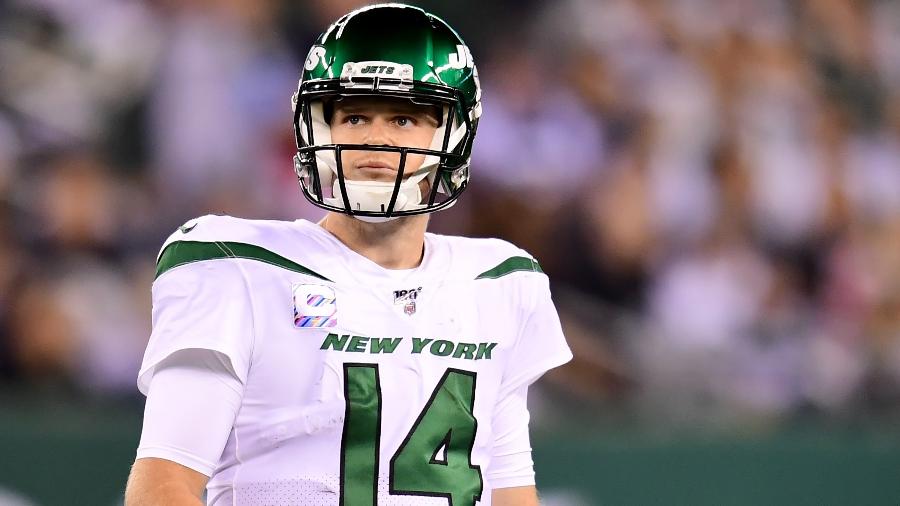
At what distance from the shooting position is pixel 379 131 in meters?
2.22

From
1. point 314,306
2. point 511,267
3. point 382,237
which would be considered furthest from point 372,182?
point 511,267

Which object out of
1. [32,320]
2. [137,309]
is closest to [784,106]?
[137,309]

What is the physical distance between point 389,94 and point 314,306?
39 cm

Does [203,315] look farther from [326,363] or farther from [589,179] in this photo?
[589,179]

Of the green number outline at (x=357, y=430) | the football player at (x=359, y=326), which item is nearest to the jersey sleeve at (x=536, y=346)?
the football player at (x=359, y=326)

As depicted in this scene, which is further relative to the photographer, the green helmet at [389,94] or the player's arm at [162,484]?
the green helmet at [389,94]

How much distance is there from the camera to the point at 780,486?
14.8 ft

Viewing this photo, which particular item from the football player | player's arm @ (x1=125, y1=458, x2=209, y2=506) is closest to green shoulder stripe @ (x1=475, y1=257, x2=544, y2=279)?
the football player

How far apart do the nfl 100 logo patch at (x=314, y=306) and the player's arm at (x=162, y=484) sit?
12.0 inches

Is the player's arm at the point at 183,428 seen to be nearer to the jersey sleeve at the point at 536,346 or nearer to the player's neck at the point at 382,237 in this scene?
the player's neck at the point at 382,237

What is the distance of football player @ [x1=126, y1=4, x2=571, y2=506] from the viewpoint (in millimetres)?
1984

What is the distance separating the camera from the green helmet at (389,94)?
85.4 inches

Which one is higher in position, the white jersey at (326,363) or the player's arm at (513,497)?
the white jersey at (326,363)

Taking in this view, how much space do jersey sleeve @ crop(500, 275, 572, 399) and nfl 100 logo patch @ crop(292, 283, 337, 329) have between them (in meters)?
0.40
